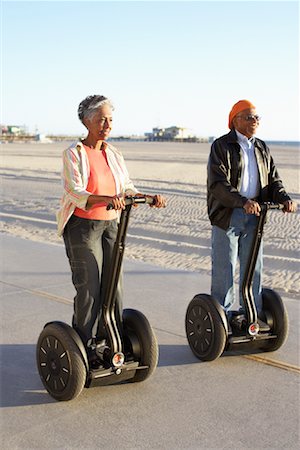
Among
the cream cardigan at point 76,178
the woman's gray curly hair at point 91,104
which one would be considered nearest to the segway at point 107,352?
the cream cardigan at point 76,178

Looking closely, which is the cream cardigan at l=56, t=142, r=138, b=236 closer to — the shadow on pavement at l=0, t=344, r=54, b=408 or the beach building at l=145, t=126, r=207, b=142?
the shadow on pavement at l=0, t=344, r=54, b=408

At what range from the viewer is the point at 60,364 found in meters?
3.73

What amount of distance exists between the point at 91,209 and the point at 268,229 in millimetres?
7874

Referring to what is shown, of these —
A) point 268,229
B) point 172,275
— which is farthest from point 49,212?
point 172,275

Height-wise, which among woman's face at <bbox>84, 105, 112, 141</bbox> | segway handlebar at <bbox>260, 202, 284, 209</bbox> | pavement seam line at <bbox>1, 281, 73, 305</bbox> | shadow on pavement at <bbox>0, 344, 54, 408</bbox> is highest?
woman's face at <bbox>84, 105, 112, 141</bbox>

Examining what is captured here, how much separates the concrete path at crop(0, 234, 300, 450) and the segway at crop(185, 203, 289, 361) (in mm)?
113

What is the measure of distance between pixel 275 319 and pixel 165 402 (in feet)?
3.94

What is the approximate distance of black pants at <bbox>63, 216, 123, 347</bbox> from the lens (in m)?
3.75

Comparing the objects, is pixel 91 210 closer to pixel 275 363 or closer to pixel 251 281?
pixel 251 281

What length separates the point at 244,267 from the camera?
4500 millimetres

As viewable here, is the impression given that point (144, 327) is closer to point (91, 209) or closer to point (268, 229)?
point (91, 209)

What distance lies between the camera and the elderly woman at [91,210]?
3.65 m

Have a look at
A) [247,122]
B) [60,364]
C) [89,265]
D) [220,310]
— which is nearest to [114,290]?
[89,265]

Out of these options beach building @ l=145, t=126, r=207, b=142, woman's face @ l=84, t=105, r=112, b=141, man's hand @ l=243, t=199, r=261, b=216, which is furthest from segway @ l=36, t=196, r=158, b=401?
beach building @ l=145, t=126, r=207, b=142
